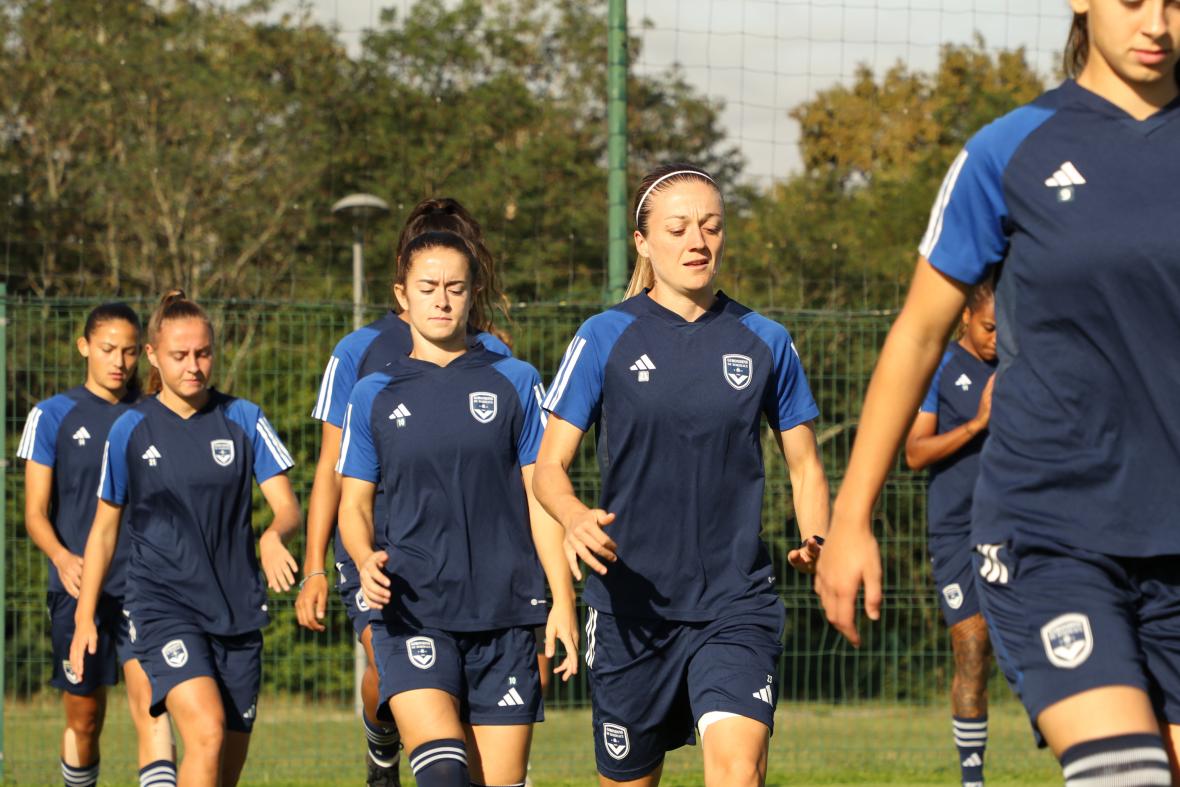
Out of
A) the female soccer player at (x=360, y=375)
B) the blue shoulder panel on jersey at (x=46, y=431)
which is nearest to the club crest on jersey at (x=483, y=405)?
the female soccer player at (x=360, y=375)

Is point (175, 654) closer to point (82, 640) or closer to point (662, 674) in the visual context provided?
point (82, 640)

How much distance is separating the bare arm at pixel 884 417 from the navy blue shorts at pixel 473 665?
7.98ft

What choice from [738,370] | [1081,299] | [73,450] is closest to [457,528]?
[738,370]

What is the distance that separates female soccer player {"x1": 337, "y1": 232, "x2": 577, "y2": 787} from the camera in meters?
5.43

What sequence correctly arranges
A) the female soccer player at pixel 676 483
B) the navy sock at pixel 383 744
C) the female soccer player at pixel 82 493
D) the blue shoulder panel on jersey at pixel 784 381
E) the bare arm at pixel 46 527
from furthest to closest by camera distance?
the female soccer player at pixel 82 493 < the bare arm at pixel 46 527 < the navy sock at pixel 383 744 < the blue shoulder panel on jersey at pixel 784 381 < the female soccer player at pixel 676 483

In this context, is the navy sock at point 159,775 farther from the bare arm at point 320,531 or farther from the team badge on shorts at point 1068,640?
the team badge on shorts at point 1068,640

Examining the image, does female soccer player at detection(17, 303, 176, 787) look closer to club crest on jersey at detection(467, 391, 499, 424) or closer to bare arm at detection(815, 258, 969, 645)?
club crest on jersey at detection(467, 391, 499, 424)

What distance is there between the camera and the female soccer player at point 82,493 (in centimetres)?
781

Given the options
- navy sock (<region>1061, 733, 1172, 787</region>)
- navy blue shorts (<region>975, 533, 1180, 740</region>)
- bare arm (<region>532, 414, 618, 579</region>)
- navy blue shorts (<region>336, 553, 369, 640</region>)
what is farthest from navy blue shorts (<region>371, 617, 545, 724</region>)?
navy sock (<region>1061, 733, 1172, 787</region>)

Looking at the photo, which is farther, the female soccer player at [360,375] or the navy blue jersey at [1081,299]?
the female soccer player at [360,375]

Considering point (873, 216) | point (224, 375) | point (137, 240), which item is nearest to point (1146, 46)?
point (224, 375)

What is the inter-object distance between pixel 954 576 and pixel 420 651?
3.43 meters

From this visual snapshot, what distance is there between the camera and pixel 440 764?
16.6 feet

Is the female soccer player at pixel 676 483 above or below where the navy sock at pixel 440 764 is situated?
above
